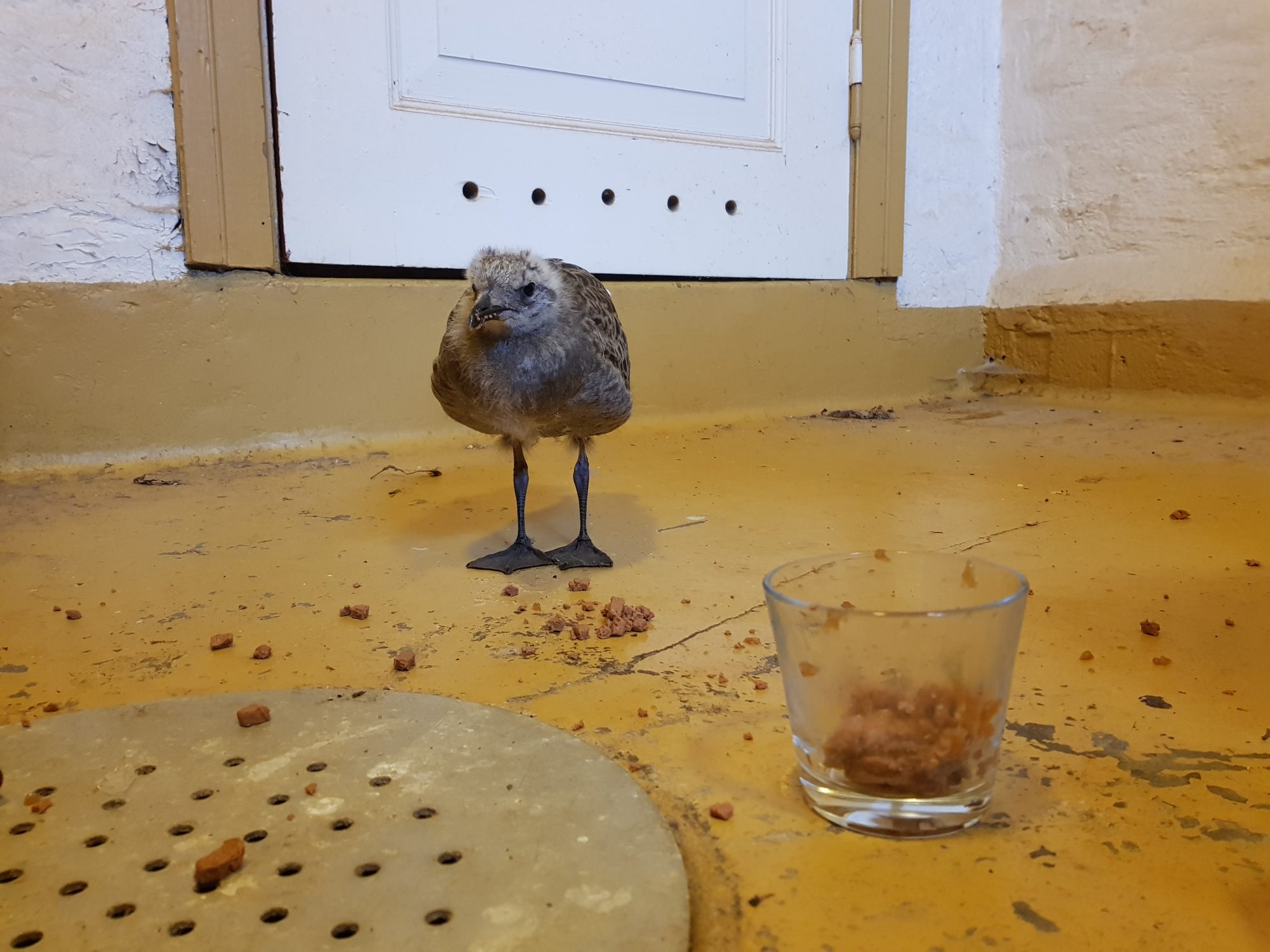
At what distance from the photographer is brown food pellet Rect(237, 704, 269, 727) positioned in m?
1.36

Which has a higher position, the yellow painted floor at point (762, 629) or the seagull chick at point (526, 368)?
the seagull chick at point (526, 368)

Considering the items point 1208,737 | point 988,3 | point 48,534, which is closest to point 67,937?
point 1208,737

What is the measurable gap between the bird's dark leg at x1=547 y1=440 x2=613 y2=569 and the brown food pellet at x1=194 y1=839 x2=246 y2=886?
1271 mm

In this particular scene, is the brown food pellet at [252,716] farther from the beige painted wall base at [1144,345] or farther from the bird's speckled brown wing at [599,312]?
the beige painted wall base at [1144,345]

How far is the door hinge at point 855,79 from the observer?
4617 mm

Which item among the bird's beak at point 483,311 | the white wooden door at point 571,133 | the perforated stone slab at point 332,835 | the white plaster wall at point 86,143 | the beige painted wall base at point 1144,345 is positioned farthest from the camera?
the beige painted wall base at point 1144,345

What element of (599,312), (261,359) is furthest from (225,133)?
(599,312)

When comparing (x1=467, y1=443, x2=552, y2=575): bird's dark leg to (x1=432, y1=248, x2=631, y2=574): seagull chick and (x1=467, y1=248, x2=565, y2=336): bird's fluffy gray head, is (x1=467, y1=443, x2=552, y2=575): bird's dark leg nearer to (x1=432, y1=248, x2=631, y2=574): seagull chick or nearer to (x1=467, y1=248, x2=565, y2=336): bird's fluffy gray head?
(x1=432, y1=248, x2=631, y2=574): seagull chick

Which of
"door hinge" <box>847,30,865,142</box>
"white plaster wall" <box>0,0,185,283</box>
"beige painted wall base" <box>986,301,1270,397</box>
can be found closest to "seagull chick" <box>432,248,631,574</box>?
"white plaster wall" <box>0,0,185,283</box>

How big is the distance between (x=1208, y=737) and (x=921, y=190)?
4137mm

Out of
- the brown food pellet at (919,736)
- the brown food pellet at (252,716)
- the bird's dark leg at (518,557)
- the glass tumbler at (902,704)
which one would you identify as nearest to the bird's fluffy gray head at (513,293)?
the bird's dark leg at (518,557)

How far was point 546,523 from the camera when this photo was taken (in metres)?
2.72

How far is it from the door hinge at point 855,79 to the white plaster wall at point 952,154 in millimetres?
363

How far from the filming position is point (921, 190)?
4.95 metres
